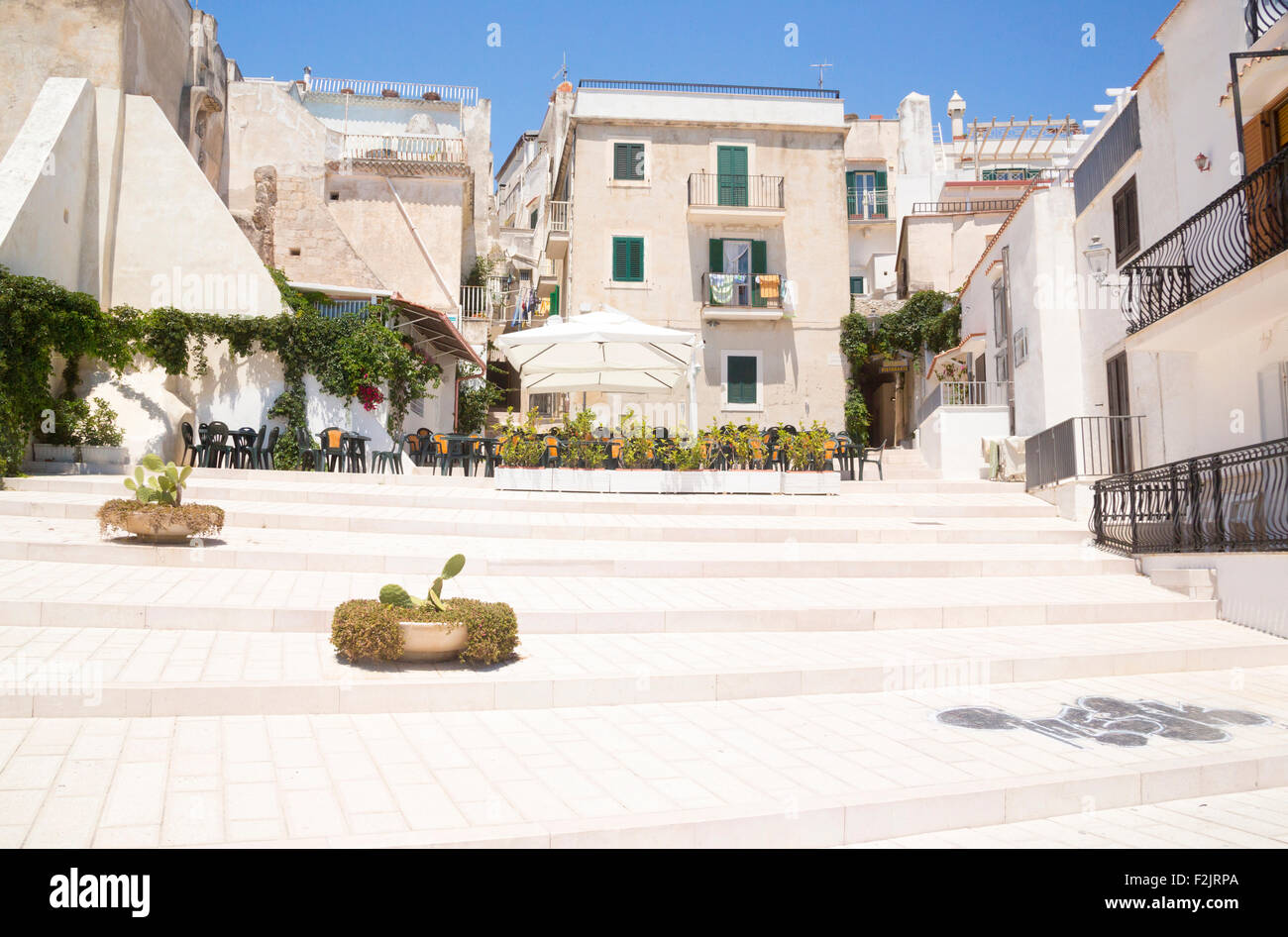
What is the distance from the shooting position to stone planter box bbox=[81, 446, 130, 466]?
13.6 meters

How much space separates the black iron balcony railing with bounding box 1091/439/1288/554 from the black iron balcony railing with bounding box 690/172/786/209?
1733 centimetres

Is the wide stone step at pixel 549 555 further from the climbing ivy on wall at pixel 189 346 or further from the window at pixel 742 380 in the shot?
the window at pixel 742 380

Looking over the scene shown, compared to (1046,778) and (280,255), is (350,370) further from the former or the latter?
(1046,778)

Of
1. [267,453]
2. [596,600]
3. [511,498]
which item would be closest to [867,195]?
[267,453]

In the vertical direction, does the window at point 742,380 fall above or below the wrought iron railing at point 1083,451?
above

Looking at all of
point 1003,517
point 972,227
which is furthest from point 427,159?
point 1003,517

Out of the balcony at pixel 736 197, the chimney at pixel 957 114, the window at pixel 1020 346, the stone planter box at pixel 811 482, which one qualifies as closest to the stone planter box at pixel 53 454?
the stone planter box at pixel 811 482

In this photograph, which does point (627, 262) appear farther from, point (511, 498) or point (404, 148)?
point (511, 498)

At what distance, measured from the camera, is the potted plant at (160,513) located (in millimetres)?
8219

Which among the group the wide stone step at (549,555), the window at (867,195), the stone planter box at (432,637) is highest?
the window at (867,195)

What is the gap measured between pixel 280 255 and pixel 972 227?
21.9m

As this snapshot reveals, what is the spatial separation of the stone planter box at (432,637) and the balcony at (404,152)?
957 inches

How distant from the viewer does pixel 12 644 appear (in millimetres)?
5703

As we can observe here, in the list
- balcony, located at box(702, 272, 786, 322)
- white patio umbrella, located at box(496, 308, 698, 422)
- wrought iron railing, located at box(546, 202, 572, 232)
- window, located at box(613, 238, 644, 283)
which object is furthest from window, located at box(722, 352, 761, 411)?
white patio umbrella, located at box(496, 308, 698, 422)
